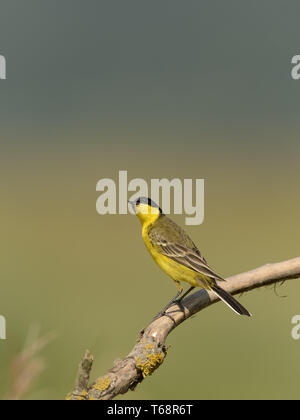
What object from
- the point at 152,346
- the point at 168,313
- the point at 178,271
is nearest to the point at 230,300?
the point at 168,313

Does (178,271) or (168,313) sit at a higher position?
(178,271)

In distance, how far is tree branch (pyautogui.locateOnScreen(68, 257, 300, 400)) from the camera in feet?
5.80

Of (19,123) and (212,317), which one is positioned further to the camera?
(19,123)

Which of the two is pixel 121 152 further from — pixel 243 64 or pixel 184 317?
pixel 184 317

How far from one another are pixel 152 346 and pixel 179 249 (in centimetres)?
104

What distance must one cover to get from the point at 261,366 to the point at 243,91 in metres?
11.2

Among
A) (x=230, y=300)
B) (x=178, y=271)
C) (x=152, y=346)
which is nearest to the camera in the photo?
(x=152, y=346)

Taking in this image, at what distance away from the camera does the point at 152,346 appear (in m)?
2.24

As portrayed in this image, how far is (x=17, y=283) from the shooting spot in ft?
20.1

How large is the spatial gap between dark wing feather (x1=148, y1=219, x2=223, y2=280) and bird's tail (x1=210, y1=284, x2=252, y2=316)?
16 cm

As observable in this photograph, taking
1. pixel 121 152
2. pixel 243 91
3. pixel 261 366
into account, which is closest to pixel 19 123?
pixel 121 152

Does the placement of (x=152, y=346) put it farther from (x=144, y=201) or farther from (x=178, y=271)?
(x=144, y=201)

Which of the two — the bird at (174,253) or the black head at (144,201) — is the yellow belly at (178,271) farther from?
the black head at (144,201)

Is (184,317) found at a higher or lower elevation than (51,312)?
lower
